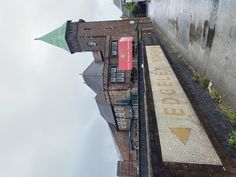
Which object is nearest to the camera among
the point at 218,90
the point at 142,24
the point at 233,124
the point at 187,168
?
the point at 187,168

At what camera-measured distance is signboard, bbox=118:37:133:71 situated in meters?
31.0

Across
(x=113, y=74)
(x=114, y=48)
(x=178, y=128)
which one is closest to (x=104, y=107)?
(x=113, y=74)

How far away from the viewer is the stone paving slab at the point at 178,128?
7293 mm

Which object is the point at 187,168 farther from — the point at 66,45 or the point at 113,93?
the point at 66,45

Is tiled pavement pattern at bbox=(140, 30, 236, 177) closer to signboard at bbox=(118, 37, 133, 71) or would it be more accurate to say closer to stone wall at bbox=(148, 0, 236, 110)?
stone wall at bbox=(148, 0, 236, 110)

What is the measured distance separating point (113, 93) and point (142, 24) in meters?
12.0

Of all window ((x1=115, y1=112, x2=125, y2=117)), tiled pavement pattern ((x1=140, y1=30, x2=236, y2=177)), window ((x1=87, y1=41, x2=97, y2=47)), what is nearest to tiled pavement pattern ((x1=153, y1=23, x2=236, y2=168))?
tiled pavement pattern ((x1=140, y1=30, x2=236, y2=177))

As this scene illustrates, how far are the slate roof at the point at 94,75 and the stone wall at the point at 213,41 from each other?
22.4 meters

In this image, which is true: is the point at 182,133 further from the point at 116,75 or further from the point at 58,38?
the point at 58,38

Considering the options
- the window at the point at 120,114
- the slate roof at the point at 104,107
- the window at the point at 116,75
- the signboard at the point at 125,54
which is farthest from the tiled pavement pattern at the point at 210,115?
the window at the point at 120,114

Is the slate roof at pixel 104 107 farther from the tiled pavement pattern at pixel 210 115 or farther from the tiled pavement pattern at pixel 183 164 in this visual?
the tiled pavement pattern at pixel 210 115

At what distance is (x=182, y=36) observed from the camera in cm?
1628

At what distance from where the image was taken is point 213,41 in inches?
419

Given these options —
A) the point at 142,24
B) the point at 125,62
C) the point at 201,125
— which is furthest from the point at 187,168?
the point at 142,24
